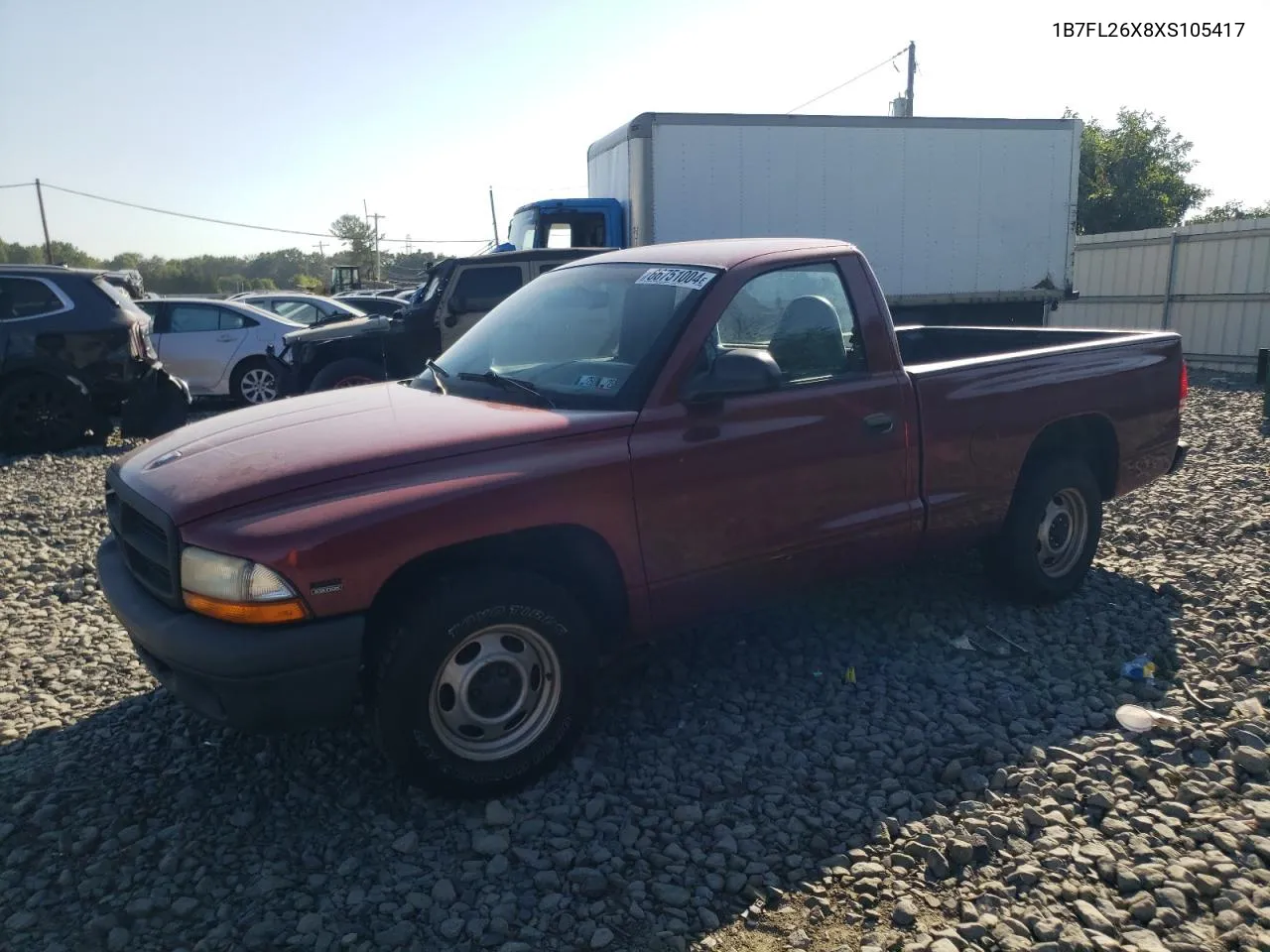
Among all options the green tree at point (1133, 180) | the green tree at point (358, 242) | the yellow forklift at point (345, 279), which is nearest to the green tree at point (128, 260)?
the green tree at point (358, 242)

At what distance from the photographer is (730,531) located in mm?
3715

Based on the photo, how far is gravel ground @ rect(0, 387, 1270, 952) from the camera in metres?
2.75

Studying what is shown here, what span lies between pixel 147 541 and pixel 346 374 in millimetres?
6789

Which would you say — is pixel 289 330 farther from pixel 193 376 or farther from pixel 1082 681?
pixel 1082 681

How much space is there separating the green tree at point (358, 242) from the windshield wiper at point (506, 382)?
70.3 meters

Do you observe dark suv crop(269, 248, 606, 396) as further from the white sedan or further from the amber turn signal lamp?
the amber turn signal lamp

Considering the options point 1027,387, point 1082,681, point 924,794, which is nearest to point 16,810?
point 924,794

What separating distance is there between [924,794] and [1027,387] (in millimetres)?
2256

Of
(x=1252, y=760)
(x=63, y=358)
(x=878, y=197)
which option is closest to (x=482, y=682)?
(x=1252, y=760)

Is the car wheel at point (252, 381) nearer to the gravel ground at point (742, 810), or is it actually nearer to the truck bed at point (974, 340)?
the gravel ground at point (742, 810)

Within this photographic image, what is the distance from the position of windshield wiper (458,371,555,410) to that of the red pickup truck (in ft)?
0.07

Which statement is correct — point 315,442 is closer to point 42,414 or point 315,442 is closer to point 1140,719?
point 1140,719

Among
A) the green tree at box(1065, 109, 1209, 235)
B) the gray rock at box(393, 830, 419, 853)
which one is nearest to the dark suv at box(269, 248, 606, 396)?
the gray rock at box(393, 830, 419, 853)

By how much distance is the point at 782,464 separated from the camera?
3816 millimetres
